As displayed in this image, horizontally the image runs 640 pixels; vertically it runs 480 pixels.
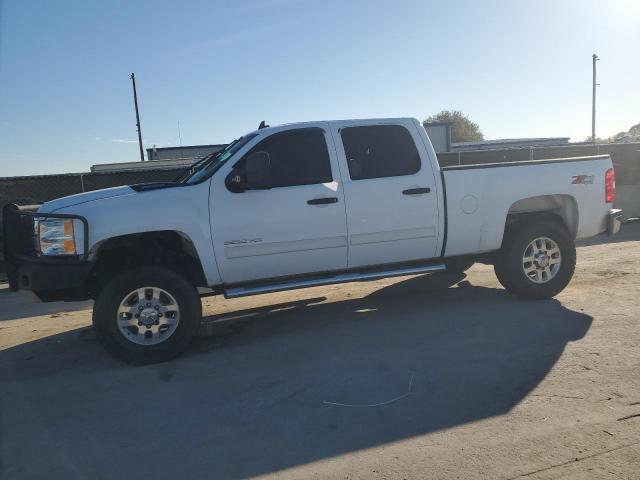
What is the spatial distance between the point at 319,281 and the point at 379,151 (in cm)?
154

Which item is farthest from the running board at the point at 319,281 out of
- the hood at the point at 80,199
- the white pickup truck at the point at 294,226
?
the hood at the point at 80,199

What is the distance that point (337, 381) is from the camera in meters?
4.25

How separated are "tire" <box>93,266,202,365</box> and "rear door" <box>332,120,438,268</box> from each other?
5.71ft

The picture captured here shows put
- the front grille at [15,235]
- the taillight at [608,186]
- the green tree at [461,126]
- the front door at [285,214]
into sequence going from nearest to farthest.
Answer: the front grille at [15,235] → the front door at [285,214] → the taillight at [608,186] → the green tree at [461,126]

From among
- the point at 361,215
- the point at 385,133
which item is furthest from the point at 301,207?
the point at 385,133

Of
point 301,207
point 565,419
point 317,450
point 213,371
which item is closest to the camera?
point 317,450

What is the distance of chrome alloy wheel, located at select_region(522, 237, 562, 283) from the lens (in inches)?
244

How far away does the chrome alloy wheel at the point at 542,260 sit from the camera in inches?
244

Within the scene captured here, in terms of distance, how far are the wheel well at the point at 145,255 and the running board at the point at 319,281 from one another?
38 cm

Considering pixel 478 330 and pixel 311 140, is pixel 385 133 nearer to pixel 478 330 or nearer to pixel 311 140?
pixel 311 140

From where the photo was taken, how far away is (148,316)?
4.93m

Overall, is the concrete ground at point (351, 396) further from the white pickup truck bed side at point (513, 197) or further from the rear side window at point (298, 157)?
the rear side window at point (298, 157)

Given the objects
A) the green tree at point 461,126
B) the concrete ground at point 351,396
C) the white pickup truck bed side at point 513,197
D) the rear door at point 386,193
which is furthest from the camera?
the green tree at point 461,126

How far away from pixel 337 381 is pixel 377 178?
227 centimetres
